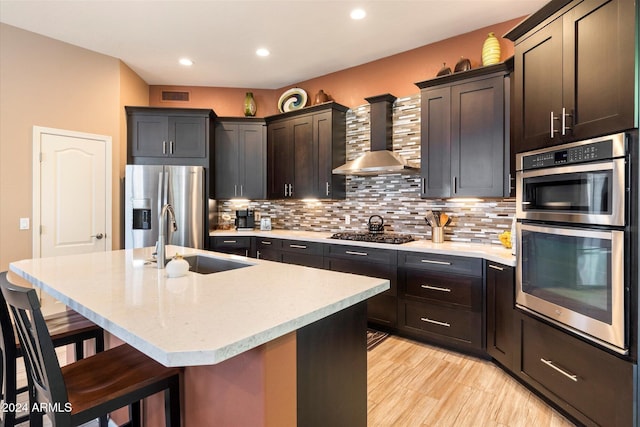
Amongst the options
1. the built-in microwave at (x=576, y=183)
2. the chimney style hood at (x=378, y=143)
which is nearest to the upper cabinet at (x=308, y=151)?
the chimney style hood at (x=378, y=143)

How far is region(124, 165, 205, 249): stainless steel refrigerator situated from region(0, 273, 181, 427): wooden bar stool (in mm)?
2823

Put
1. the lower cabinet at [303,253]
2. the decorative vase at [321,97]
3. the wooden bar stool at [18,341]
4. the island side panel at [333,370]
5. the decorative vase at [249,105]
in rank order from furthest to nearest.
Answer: the decorative vase at [249,105], the decorative vase at [321,97], the lower cabinet at [303,253], the wooden bar stool at [18,341], the island side panel at [333,370]

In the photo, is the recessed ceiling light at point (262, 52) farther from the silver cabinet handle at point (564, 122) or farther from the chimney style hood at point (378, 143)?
the silver cabinet handle at point (564, 122)

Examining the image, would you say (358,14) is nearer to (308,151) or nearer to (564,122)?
(308,151)

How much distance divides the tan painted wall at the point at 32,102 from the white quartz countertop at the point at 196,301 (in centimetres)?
186

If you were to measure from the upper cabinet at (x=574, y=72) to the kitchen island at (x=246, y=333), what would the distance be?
1.51 metres

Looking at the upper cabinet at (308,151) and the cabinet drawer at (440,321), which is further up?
the upper cabinet at (308,151)

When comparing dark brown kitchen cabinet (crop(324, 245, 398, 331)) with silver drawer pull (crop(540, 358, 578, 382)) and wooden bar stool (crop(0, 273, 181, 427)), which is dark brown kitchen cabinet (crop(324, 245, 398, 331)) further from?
wooden bar stool (crop(0, 273, 181, 427))

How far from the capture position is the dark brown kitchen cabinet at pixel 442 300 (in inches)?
111

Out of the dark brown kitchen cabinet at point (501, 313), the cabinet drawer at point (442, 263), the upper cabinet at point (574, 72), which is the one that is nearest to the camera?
the upper cabinet at point (574, 72)

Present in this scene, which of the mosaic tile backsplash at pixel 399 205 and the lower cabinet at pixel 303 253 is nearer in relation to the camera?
the mosaic tile backsplash at pixel 399 205

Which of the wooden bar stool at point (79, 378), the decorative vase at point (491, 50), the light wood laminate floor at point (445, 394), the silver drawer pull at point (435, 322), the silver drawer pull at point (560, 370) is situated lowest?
the light wood laminate floor at point (445, 394)

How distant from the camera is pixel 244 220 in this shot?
4.93 meters

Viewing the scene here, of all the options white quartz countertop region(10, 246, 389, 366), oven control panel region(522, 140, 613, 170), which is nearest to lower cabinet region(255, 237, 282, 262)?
white quartz countertop region(10, 246, 389, 366)
